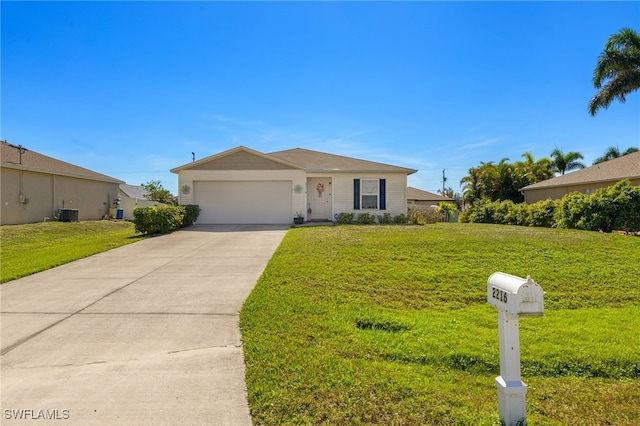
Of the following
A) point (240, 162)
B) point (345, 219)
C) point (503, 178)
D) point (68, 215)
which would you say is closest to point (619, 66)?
point (503, 178)

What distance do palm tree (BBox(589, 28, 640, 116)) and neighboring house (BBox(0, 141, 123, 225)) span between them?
102 feet

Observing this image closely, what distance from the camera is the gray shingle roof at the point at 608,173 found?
17984 mm

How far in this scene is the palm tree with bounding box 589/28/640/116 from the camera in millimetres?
18427

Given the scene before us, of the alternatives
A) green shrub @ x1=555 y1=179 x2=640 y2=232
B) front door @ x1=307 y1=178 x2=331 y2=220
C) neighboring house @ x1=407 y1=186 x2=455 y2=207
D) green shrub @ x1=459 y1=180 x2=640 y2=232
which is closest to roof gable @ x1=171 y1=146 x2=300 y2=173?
front door @ x1=307 y1=178 x2=331 y2=220

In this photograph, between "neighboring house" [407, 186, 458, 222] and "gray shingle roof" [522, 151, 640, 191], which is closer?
"gray shingle roof" [522, 151, 640, 191]

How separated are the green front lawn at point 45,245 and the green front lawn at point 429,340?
216 inches

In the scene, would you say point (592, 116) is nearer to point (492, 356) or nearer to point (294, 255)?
point (294, 255)

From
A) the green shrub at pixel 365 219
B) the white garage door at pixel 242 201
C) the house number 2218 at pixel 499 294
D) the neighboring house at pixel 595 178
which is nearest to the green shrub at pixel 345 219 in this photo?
the green shrub at pixel 365 219

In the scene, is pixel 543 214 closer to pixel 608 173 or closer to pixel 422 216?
pixel 422 216

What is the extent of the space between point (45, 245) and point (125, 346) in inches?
435

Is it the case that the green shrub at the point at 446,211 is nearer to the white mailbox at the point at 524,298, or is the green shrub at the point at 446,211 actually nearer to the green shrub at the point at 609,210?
the green shrub at the point at 609,210

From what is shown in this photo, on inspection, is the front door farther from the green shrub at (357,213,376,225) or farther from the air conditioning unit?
the air conditioning unit

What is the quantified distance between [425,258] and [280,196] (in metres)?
10.9

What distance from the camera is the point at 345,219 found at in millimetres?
17047
